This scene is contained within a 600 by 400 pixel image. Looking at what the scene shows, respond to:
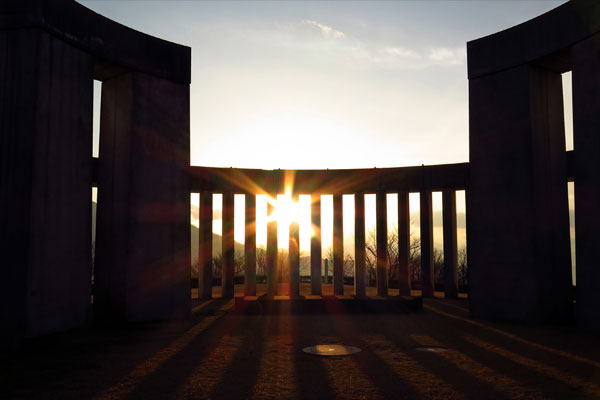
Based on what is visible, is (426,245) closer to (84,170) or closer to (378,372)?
(84,170)

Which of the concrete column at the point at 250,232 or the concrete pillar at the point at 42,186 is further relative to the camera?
the concrete column at the point at 250,232

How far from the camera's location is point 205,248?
1203 inches

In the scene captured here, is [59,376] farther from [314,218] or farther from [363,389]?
[314,218]

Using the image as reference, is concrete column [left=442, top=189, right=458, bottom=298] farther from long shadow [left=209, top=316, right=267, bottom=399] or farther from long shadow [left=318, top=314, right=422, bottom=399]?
long shadow [left=209, top=316, right=267, bottom=399]

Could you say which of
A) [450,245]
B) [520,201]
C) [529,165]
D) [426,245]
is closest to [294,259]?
[426,245]

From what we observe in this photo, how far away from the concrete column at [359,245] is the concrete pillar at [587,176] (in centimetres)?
1542

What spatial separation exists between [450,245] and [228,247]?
43.1ft

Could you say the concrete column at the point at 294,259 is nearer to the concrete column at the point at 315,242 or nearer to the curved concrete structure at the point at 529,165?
the concrete column at the point at 315,242

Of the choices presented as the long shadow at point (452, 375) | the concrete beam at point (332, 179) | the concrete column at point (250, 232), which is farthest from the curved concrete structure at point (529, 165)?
the concrete column at point (250, 232)

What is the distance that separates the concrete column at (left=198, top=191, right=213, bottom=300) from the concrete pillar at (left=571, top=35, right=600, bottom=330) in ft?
63.8

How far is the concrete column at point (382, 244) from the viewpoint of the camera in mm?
30891

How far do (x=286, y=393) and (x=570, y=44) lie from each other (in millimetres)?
15439

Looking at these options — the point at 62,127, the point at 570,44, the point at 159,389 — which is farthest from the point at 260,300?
the point at 570,44

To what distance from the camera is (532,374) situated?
11.0 meters
